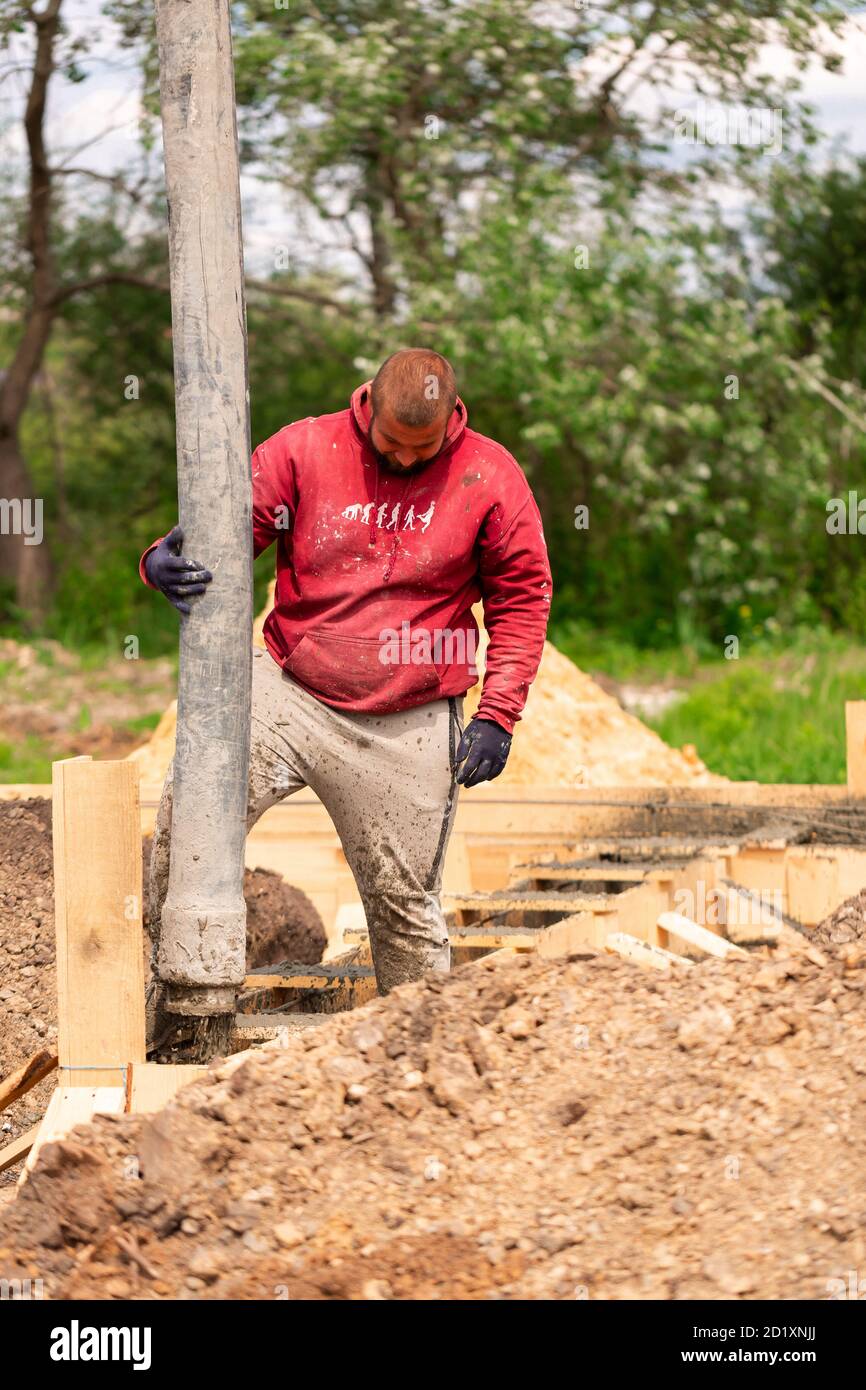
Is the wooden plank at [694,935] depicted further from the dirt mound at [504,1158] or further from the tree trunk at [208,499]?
the tree trunk at [208,499]

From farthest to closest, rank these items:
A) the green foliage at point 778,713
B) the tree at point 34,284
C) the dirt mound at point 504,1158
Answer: the tree at point 34,284 → the green foliage at point 778,713 → the dirt mound at point 504,1158

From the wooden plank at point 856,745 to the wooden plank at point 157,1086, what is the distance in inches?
132

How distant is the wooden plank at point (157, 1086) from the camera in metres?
3.24

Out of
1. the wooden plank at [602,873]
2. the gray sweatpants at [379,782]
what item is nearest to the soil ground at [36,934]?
the wooden plank at [602,873]

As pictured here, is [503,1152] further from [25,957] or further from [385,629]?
[25,957]

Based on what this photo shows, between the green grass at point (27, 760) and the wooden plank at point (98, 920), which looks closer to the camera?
the wooden plank at point (98, 920)

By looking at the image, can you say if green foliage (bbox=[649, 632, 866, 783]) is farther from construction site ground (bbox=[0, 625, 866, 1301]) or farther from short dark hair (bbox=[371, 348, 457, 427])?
short dark hair (bbox=[371, 348, 457, 427])

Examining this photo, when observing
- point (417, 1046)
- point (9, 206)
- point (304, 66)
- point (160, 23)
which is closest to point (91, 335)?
point (9, 206)

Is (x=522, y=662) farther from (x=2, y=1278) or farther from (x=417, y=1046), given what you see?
(x=2, y=1278)

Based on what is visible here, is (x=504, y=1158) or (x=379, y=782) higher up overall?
(x=379, y=782)

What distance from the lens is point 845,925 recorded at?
3.97m

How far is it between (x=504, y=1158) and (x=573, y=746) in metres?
4.69

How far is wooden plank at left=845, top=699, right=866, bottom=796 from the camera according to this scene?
591 centimetres

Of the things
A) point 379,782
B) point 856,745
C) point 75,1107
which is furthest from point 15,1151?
point 856,745
